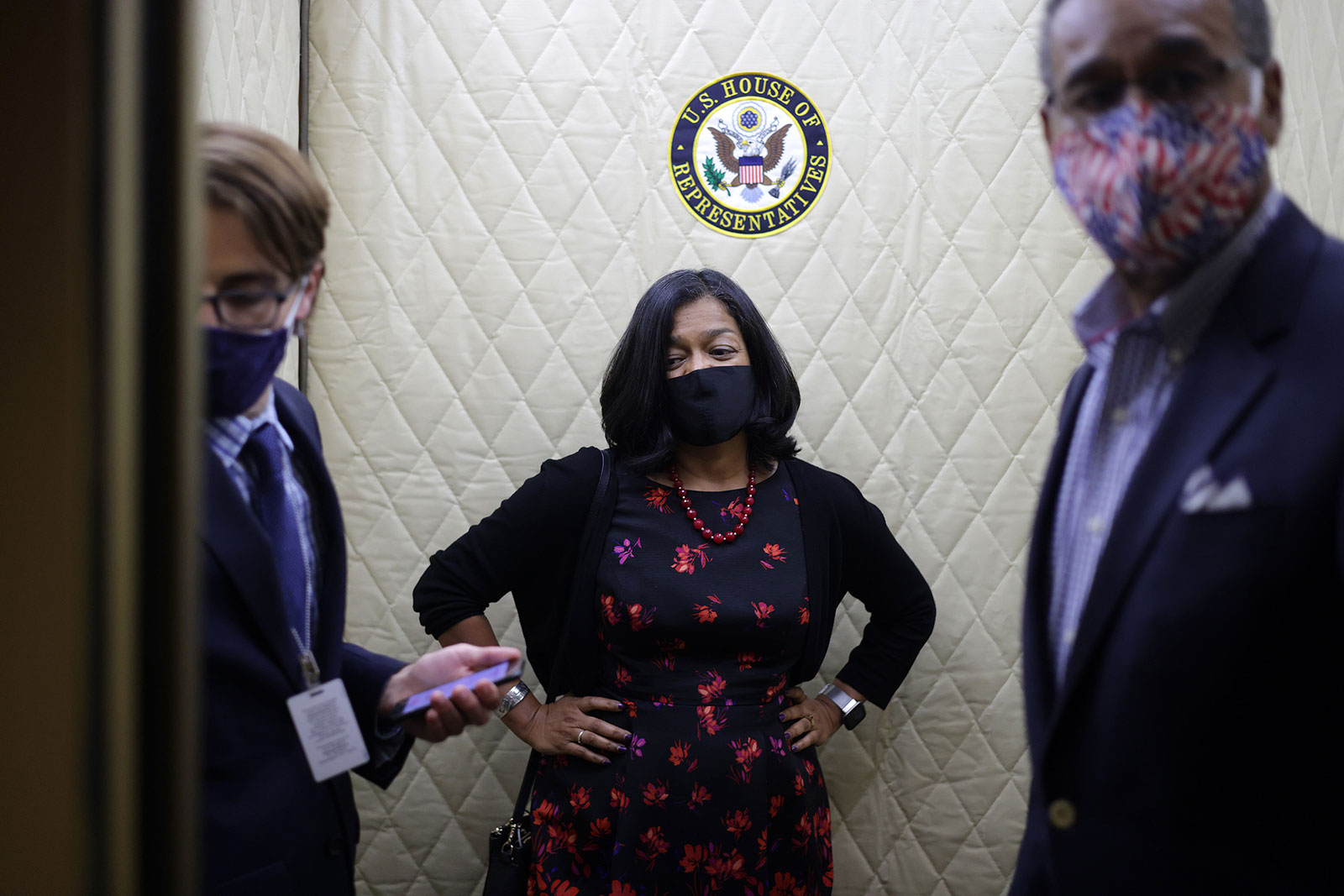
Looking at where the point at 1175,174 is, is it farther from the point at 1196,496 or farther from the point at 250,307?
the point at 250,307

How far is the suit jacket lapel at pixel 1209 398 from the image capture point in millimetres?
703

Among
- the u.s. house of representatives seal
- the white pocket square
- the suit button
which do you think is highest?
the u.s. house of representatives seal

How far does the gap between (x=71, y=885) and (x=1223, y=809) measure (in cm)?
75

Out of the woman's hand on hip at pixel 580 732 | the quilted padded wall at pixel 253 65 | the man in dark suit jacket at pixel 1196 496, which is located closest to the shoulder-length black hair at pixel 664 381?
the woman's hand on hip at pixel 580 732

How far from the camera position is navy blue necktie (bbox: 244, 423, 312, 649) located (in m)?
0.99

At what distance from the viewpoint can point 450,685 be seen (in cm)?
118

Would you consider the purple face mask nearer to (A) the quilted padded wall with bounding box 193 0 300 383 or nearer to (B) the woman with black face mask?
(A) the quilted padded wall with bounding box 193 0 300 383

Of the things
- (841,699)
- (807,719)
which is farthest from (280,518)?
(841,699)

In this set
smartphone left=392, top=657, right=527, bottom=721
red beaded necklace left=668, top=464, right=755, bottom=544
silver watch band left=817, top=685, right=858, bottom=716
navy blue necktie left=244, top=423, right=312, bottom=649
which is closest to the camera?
navy blue necktie left=244, top=423, right=312, bottom=649

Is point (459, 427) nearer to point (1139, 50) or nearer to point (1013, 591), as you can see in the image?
point (1013, 591)

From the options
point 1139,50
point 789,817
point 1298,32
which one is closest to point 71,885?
point 1139,50

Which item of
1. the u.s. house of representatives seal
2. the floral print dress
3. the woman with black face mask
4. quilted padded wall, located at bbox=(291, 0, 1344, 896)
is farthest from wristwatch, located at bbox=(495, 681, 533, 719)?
the u.s. house of representatives seal

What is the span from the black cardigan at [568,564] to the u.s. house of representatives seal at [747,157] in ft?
2.23

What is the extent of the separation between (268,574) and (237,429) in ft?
0.48
